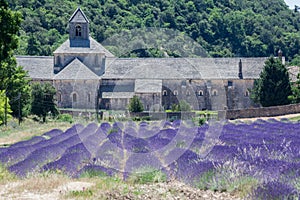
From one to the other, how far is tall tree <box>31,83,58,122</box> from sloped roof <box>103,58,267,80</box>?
47.0ft

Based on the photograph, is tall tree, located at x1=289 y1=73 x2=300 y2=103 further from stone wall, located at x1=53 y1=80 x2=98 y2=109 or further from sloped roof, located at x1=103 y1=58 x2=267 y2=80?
stone wall, located at x1=53 y1=80 x2=98 y2=109

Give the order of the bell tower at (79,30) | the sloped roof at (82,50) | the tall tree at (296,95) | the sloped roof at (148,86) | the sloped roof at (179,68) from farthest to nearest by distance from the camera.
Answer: the bell tower at (79,30) → the sloped roof at (82,50) → the sloped roof at (179,68) → the sloped roof at (148,86) → the tall tree at (296,95)

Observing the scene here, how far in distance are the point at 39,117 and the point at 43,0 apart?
3664 inches

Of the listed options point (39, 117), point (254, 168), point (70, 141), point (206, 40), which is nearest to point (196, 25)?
point (206, 40)

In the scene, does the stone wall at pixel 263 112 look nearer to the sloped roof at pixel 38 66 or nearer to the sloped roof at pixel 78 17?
the sloped roof at pixel 38 66

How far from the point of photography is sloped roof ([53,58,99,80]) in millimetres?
67250

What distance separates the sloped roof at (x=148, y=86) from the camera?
219ft

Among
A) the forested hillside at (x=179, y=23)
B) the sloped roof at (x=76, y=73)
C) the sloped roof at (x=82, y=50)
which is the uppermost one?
the forested hillside at (x=179, y=23)


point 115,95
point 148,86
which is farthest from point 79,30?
point 148,86

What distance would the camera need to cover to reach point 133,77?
6969 centimetres

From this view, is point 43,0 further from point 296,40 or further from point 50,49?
point 296,40

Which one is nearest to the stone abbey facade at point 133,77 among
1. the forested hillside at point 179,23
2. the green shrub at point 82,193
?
the forested hillside at point 179,23

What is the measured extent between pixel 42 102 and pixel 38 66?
17.8 m

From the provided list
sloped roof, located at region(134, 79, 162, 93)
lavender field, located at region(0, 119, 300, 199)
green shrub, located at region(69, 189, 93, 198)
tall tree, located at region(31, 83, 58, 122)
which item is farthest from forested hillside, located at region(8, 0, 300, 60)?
green shrub, located at region(69, 189, 93, 198)
